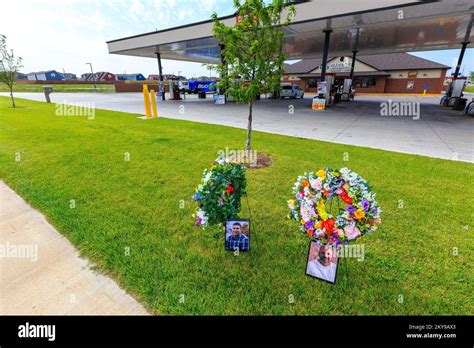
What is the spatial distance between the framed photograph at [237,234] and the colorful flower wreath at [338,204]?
2.67ft

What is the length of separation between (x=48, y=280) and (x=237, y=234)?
2.11 metres

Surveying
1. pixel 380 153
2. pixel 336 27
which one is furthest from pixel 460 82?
pixel 380 153

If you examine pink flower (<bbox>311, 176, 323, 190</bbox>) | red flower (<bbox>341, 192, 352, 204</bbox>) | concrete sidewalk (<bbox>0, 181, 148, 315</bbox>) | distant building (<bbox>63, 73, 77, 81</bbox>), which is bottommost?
concrete sidewalk (<bbox>0, 181, 148, 315</bbox>)

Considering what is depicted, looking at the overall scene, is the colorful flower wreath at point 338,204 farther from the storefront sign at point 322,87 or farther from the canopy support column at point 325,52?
the storefront sign at point 322,87

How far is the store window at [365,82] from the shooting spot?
36500 millimetres

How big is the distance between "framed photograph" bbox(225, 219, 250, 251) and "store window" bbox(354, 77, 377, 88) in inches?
1672

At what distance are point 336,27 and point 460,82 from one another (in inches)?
505

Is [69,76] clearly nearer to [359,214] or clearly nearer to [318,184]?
[318,184]

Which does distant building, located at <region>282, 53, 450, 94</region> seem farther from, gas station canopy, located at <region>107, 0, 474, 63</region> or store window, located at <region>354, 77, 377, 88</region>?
gas station canopy, located at <region>107, 0, 474, 63</region>

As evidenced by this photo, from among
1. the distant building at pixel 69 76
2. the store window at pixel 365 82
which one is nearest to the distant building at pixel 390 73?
the store window at pixel 365 82

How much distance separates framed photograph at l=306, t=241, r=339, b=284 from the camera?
239 cm

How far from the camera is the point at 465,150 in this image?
743cm

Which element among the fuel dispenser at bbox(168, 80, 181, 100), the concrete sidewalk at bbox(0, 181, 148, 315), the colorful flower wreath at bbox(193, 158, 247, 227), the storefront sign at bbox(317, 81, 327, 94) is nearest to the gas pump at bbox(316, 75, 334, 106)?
the storefront sign at bbox(317, 81, 327, 94)
